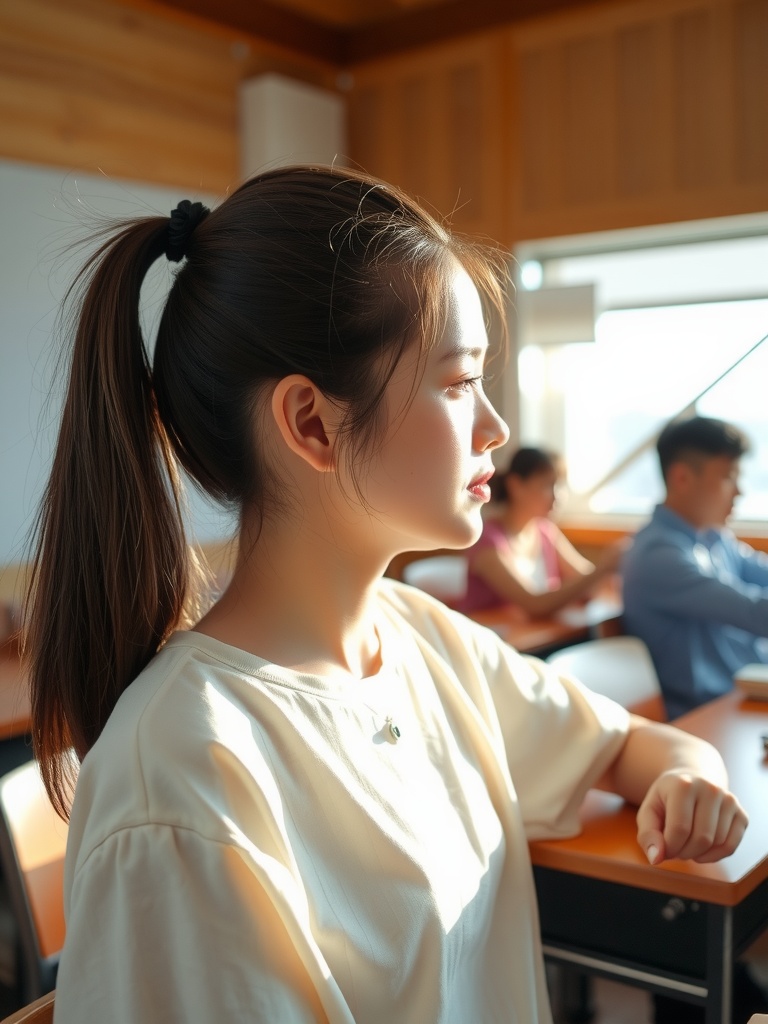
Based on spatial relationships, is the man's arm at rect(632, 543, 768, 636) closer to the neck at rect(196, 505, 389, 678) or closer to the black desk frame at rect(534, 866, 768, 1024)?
the black desk frame at rect(534, 866, 768, 1024)

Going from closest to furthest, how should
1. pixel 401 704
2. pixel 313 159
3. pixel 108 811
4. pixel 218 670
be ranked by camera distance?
1. pixel 108 811
2. pixel 218 670
3. pixel 401 704
4. pixel 313 159

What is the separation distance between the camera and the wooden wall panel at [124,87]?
372 centimetres

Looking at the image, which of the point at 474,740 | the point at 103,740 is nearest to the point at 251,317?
the point at 103,740

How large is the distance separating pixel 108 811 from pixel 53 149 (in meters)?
3.57

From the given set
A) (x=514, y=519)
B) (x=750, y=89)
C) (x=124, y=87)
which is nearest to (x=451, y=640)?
(x=514, y=519)

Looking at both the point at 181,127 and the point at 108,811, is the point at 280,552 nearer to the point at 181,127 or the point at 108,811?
the point at 108,811

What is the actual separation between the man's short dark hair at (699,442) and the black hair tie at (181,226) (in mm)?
2183

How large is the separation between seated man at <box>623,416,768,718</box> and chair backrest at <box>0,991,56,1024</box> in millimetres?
2054

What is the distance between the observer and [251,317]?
0.88 metres

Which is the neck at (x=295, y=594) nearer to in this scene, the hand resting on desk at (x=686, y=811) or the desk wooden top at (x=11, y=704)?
the hand resting on desk at (x=686, y=811)

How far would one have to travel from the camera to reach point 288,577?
3.11 ft

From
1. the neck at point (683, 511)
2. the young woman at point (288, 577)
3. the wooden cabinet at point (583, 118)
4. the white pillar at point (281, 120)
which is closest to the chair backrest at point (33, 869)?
the young woman at point (288, 577)

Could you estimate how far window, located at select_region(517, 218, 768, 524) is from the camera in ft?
13.7

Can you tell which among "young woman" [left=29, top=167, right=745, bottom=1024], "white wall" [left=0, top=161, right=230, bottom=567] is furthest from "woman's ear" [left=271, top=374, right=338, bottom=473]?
"white wall" [left=0, top=161, right=230, bottom=567]
